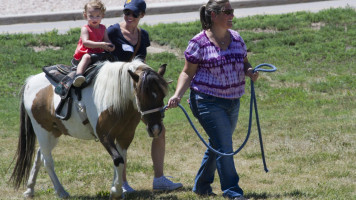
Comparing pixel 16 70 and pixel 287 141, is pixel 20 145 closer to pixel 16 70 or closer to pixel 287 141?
pixel 287 141

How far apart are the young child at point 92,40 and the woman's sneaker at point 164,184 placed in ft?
4.95

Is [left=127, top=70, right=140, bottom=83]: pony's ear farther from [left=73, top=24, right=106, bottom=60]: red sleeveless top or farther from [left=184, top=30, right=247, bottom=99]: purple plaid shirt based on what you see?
[left=73, top=24, right=106, bottom=60]: red sleeveless top

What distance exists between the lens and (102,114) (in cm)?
643

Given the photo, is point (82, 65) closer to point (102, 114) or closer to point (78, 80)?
point (78, 80)

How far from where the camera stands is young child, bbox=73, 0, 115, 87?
654cm

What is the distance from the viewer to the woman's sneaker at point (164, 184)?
7238 millimetres

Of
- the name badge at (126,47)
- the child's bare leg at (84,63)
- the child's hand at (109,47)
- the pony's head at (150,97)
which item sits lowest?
the pony's head at (150,97)

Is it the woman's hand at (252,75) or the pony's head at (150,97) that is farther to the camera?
the woman's hand at (252,75)

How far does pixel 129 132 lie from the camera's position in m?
6.63

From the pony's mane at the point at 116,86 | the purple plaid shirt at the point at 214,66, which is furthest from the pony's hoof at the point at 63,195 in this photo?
the purple plaid shirt at the point at 214,66

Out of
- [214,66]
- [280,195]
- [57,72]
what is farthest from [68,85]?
[280,195]

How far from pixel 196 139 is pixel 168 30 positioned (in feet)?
20.9

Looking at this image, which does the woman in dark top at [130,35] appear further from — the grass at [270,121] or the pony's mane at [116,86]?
the grass at [270,121]

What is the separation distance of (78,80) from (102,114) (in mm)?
429
